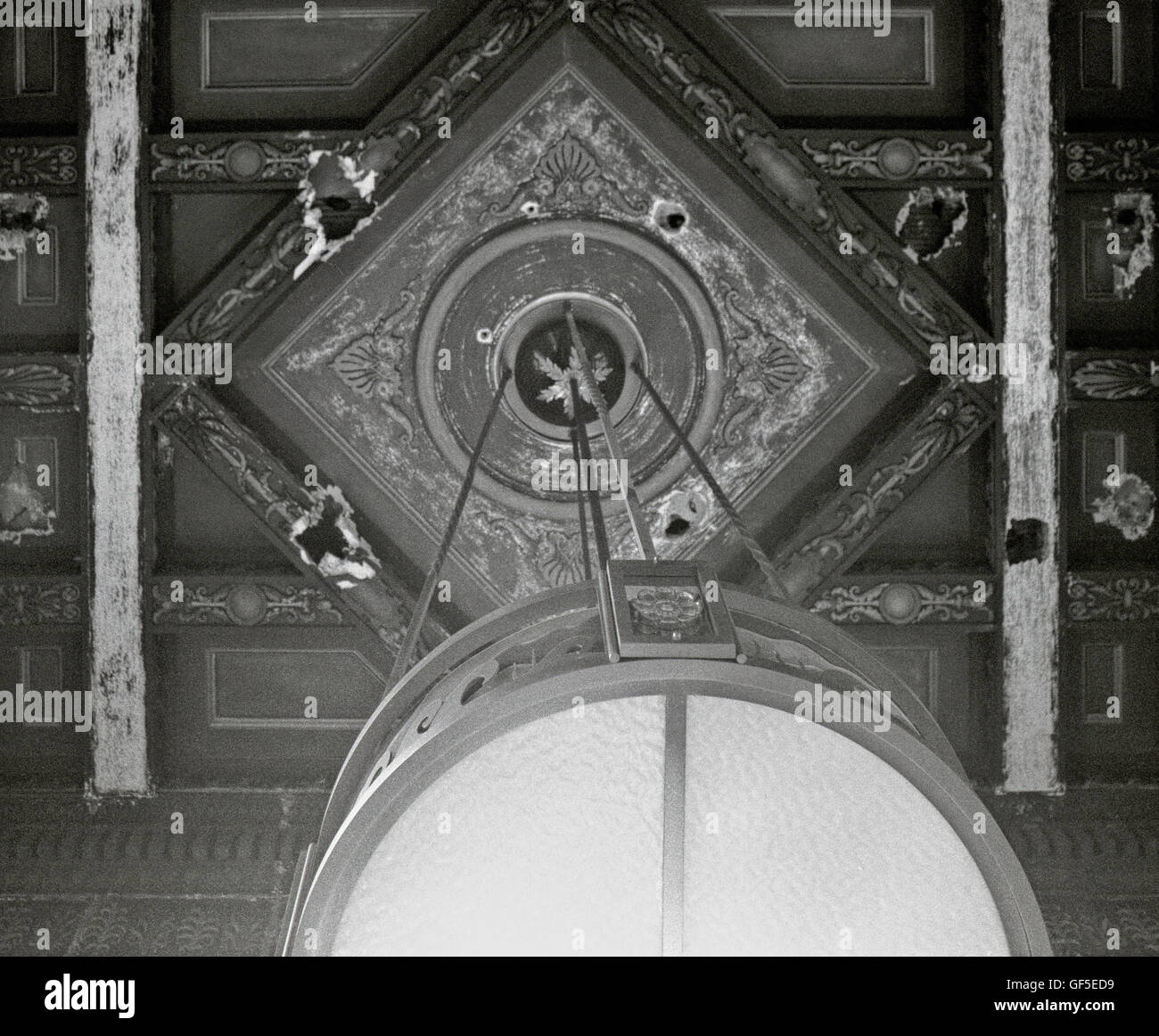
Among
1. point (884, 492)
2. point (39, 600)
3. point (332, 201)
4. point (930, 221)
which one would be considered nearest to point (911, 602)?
point (884, 492)

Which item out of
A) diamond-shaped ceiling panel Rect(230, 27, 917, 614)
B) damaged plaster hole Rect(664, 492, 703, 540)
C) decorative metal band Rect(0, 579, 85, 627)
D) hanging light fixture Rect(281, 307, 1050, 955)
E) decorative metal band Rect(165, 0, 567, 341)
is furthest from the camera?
damaged plaster hole Rect(664, 492, 703, 540)

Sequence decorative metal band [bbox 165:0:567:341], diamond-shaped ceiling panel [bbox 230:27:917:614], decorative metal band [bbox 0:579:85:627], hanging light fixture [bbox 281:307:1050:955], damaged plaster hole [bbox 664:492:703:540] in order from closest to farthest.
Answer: hanging light fixture [bbox 281:307:1050:955]
decorative metal band [bbox 165:0:567:341]
diamond-shaped ceiling panel [bbox 230:27:917:614]
decorative metal band [bbox 0:579:85:627]
damaged plaster hole [bbox 664:492:703:540]

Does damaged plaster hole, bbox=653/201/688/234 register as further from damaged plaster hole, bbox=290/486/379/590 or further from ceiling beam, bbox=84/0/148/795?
ceiling beam, bbox=84/0/148/795

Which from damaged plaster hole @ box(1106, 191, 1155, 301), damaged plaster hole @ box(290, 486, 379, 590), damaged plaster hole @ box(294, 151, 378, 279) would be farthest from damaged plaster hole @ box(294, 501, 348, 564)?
damaged plaster hole @ box(1106, 191, 1155, 301)

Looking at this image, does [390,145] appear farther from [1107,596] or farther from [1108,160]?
[1107,596]

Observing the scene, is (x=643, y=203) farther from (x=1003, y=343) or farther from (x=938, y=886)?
(x=938, y=886)

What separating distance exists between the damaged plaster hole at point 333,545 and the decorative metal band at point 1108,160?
2.75m

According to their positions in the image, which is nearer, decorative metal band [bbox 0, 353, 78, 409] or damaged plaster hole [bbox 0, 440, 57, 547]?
decorative metal band [bbox 0, 353, 78, 409]

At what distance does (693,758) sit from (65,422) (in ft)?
10.3

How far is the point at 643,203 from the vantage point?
3.72 metres

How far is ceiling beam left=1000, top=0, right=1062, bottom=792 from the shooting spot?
358cm

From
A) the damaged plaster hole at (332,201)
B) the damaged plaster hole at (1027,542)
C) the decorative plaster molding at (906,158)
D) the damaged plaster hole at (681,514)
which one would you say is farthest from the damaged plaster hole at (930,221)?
the damaged plaster hole at (332,201)

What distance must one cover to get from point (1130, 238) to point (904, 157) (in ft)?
2.79

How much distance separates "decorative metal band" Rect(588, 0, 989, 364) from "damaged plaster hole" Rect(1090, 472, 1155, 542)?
62cm
